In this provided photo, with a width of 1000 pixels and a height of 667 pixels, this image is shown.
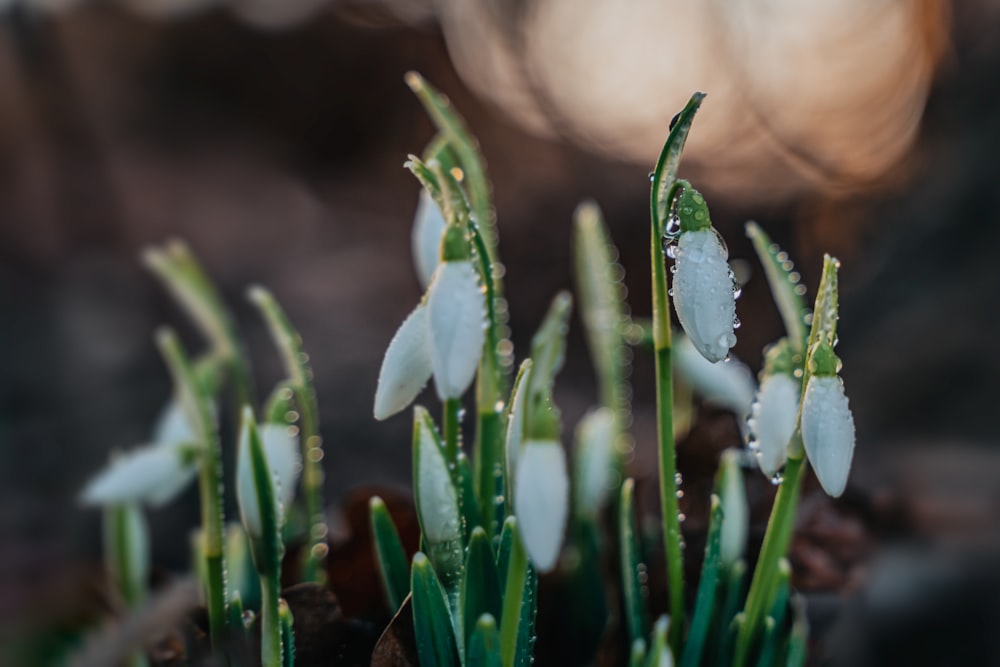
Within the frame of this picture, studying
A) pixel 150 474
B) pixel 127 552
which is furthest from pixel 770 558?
pixel 127 552

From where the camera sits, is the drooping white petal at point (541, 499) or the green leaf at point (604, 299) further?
the green leaf at point (604, 299)

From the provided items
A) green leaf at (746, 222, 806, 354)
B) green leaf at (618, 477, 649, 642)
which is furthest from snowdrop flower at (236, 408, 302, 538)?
green leaf at (746, 222, 806, 354)

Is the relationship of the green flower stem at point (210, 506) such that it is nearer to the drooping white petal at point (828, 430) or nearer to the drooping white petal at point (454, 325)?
the drooping white petal at point (454, 325)

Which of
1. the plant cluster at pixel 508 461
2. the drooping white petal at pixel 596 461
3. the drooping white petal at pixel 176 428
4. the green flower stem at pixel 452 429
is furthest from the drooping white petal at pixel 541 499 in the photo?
the drooping white petal at pixel 176 428

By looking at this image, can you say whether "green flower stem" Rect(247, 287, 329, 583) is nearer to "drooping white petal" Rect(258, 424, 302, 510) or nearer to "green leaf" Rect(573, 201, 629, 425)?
"drooping white petal" Rect(258, 424, 302, 510)

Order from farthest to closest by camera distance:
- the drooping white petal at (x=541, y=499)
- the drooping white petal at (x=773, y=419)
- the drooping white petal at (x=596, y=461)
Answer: the drooping white petal at (x=596, y=461), the drooping white petal at (x=773, y=419), the drooping white petal at (x=541, y=499)

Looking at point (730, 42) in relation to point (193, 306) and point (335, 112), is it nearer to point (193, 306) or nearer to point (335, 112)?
point (335, 112)
